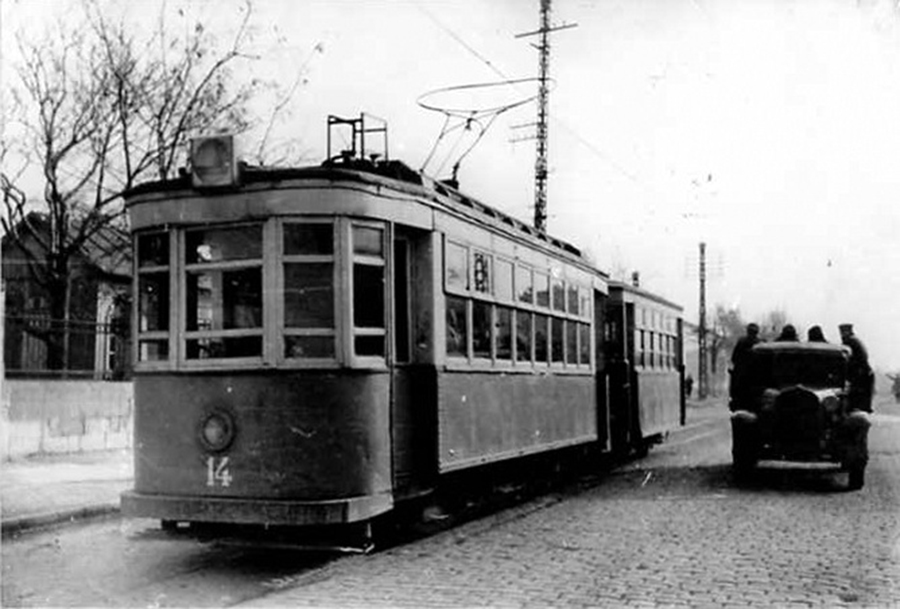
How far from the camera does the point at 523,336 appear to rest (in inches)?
430

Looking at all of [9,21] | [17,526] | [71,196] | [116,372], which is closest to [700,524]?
[17,526]

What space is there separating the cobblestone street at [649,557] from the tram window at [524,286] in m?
2.09

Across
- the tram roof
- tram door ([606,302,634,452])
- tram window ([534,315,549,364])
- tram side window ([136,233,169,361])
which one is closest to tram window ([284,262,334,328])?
the tram roof

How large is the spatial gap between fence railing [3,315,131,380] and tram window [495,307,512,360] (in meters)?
6.60

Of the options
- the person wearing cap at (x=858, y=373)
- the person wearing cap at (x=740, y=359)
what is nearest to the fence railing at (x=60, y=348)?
the person wearing cap at (x=740, y=359)

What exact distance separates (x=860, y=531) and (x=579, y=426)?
13.7 ft

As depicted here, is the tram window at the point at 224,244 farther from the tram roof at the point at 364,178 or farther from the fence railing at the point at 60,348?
the fence railing at the point at 60,348

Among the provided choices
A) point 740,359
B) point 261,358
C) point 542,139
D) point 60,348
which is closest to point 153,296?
point 261,358

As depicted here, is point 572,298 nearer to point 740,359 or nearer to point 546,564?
point 740,359

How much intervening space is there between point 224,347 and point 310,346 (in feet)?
2.07

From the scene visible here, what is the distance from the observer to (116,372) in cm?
1709

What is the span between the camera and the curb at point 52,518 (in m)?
10.0

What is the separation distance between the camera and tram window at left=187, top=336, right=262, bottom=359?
783cm

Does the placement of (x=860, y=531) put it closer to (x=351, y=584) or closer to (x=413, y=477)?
(x=413, y=477)
